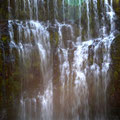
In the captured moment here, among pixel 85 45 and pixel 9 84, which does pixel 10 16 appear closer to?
pixel 9 84

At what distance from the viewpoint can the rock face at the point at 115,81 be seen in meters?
9.55

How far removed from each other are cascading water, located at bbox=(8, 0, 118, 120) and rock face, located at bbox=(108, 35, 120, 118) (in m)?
0.24

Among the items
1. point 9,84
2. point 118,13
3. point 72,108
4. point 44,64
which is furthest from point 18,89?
point 118,13

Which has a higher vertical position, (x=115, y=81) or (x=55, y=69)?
(x=55, y=69)

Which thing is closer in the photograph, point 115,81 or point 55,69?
point 115,81

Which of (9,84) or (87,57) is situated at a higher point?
(87,57)

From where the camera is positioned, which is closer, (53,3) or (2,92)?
(2,92)

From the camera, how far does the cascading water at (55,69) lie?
947 centimetres

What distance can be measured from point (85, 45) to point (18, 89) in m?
3.60

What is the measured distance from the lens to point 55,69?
31.7 ft

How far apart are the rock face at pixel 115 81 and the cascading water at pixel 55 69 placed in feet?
0.79

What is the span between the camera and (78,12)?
1012cm

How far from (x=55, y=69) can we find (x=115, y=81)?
2.73 meters

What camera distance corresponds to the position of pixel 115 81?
9547 mm
